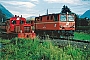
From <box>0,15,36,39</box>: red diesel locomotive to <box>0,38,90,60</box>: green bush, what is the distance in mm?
81

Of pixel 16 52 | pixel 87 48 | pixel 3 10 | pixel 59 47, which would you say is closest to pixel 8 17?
pixel 3 10

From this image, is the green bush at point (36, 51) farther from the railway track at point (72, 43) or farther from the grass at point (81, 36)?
the grass at point (81, 36)

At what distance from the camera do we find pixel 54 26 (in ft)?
14.7

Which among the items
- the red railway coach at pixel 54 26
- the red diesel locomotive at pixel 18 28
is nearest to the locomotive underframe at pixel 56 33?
the red railway coach at pixel 54 26

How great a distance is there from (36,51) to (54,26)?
670 millimetres

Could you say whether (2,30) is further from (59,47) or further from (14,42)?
(59,47)

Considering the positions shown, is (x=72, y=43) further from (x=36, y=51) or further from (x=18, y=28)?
(x=18, y=28)

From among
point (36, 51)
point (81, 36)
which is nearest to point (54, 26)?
point (81, 36)

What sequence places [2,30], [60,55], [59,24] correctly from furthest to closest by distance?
1. [59,24]
2. [2,30]
3. [60,55]

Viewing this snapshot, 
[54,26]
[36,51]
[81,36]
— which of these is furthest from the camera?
[54,26]

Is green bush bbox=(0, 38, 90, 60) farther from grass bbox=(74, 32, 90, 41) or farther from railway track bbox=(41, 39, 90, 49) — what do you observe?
grass bbox=(74, 32, 90, 41)

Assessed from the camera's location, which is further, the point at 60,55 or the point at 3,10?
the point at 3,10

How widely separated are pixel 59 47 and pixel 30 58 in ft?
1.25

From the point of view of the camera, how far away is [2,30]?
13.4 feet
